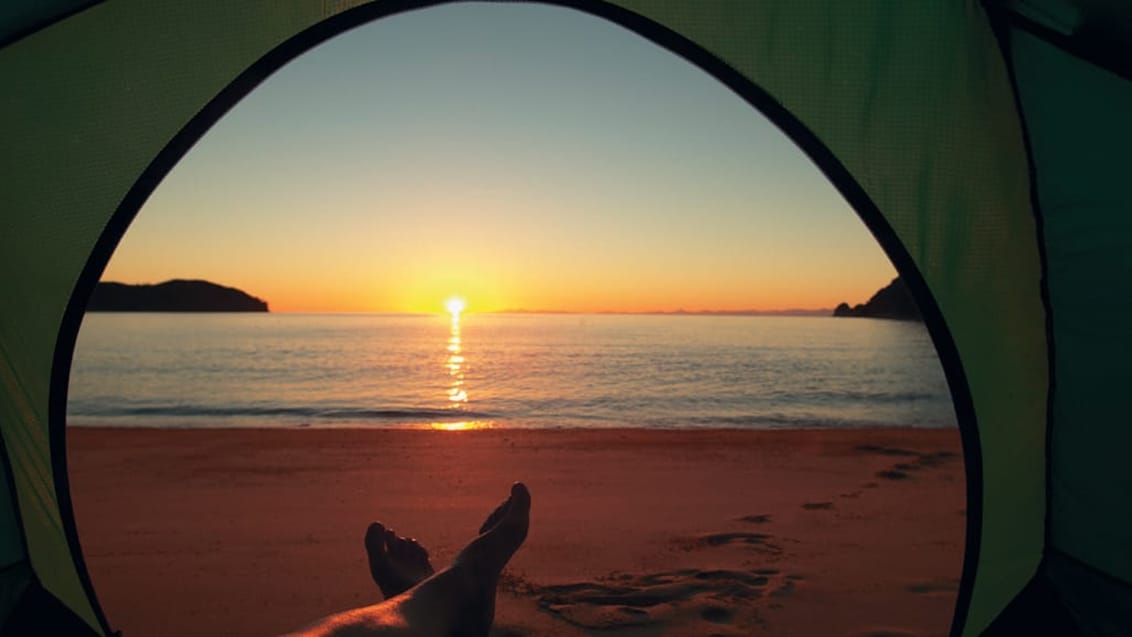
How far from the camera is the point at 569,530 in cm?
506

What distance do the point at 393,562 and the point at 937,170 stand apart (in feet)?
7.86

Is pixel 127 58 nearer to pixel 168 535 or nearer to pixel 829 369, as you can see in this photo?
pixel 168 535

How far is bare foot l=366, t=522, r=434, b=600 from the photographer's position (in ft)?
10.1

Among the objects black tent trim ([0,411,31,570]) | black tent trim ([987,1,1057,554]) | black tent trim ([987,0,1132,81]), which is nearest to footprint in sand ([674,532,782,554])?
black tent trim ([987,1,1057,554])

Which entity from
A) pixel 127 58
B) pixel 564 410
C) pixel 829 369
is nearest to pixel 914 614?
pixel 127 58

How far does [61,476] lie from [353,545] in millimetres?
2200

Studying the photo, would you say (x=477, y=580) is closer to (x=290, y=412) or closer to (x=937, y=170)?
(x=937, y=170)

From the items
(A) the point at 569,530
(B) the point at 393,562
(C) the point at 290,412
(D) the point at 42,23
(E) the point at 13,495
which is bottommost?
(C) the point at 290,412

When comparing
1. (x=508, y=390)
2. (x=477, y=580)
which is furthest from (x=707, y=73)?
(x=508, y=390)

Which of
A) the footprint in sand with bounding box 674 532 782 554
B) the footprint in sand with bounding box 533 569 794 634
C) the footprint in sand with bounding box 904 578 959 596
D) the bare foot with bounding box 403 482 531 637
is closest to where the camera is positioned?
the bare foot with bounding box 403 482 531 637

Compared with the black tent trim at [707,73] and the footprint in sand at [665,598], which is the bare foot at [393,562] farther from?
the black tent trim at [707,73]

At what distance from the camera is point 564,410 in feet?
52.6

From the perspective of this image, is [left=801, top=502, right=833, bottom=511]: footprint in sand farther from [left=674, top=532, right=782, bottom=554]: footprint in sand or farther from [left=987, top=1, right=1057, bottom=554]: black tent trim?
[left=987, top=1, right=1057, bottom=554]: black tent trim

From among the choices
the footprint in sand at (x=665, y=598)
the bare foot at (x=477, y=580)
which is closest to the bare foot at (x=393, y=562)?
the bare foot at (x=477, y=580)
